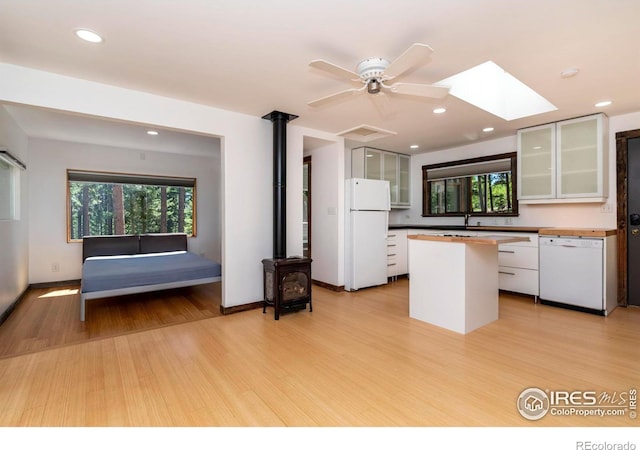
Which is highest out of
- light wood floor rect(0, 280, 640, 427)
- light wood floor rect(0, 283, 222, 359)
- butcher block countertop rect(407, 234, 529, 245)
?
butcher block countertop rect(407, 234, 529, 245)

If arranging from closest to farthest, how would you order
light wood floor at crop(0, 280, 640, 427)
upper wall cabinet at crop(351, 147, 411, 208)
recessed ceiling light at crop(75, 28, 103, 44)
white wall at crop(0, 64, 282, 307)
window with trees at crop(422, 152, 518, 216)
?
light wood floor at crop(0, 280, 640, 427)
recessed ceiling light at crop(75, 28, 103, 44)
white wall at crop(0, 64, 282, 307)
window with trees at crop(422, 152, 518, 216)
upper wall cabinet at crop(351, 147, 411, 208)

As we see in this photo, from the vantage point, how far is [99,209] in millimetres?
5484

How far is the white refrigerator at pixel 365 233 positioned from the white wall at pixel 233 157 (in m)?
0.99

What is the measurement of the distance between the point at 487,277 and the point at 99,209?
20.1 feet

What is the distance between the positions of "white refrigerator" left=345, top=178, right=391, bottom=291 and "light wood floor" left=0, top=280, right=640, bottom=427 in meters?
1.39

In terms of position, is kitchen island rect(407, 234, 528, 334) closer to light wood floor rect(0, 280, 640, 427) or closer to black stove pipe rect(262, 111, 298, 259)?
light wood floor rect(0, 280, 640, 427)

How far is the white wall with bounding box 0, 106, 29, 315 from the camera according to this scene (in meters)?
3.39

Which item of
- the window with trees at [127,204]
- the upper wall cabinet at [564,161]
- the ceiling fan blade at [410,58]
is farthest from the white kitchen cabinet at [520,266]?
the window with trees at [127,204]

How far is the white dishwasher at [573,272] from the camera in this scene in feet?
11.3

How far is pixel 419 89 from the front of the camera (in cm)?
234

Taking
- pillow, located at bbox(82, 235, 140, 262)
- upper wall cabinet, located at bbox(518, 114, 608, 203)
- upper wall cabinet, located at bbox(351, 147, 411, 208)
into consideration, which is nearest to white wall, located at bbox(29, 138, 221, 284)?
pillow, located at bbox(82, 235, 140, 262)

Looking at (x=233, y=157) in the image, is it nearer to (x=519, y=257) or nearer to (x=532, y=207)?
(x=519, y=257)

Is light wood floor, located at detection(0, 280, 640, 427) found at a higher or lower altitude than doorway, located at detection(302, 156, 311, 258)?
lower

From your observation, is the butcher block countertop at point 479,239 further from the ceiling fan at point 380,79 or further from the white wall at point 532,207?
the white wall at point 532,207
